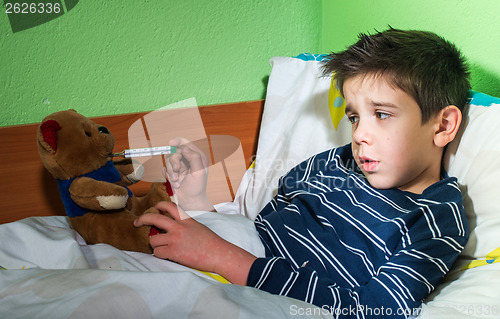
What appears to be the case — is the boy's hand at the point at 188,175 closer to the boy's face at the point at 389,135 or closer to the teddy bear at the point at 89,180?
the teddy bear at the point at 89,180

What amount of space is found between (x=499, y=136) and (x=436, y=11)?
349 millimetres

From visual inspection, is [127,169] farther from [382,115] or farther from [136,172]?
[382,115]

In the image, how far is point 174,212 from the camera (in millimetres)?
758

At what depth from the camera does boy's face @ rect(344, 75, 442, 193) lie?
0.67 m

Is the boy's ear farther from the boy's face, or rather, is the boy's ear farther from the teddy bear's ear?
the teddy bear's ear

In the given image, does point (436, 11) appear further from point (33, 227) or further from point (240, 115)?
point (33, 227)

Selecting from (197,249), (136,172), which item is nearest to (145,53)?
(136,172)

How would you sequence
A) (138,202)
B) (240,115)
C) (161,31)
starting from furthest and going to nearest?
(240,115)
(161,31)
(138,202)

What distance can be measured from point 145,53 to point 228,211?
0.46m

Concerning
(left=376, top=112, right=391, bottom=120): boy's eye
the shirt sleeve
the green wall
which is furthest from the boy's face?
the green wall

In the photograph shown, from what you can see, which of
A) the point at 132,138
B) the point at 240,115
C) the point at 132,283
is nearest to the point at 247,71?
the point at 240,115

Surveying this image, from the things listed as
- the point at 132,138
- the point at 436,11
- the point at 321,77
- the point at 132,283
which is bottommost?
the point at 132,283

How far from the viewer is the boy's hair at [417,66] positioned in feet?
2.22

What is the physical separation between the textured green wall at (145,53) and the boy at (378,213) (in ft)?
1.27
